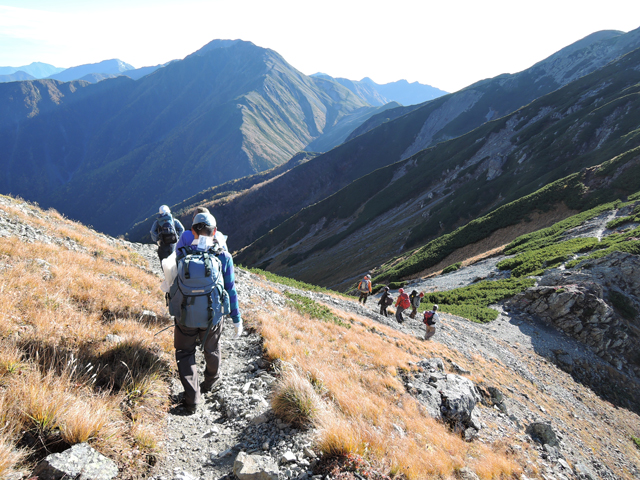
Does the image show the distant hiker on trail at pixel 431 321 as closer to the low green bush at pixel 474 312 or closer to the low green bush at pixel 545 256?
the low green bush at pixel 474 312

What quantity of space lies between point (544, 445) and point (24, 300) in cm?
1312

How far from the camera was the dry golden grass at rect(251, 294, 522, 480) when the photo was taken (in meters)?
3.96

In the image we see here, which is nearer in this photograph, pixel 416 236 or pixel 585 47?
pixel 416 236

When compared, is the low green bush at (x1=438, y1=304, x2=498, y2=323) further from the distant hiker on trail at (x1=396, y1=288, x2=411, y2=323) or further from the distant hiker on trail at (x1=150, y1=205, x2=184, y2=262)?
the distant hiker on trail at (x1=150, y1=205, x2=184, y2=262)

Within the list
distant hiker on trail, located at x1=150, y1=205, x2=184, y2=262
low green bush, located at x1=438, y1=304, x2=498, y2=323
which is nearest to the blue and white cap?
distant hiker on trail, located at x1=150, y1=205, x2=184, y2=262

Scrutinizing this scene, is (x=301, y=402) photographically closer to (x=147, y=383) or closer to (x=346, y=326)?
(x=147, y=383)

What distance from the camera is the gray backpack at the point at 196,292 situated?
4.19m

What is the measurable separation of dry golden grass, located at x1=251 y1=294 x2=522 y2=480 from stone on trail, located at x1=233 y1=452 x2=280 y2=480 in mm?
669

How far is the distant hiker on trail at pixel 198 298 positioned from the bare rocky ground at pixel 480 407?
61 cm

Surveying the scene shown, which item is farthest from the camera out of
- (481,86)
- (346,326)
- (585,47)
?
(481,86)

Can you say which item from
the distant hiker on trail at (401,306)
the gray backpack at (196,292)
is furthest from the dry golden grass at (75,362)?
the distant hiker on trail at (401,306)

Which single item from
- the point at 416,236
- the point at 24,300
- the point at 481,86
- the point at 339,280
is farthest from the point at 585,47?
the point at 24,300

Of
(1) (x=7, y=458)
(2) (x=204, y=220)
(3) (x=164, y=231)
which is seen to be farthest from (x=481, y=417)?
(3) (x=164, y=231)

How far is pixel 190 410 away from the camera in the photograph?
4516mm
